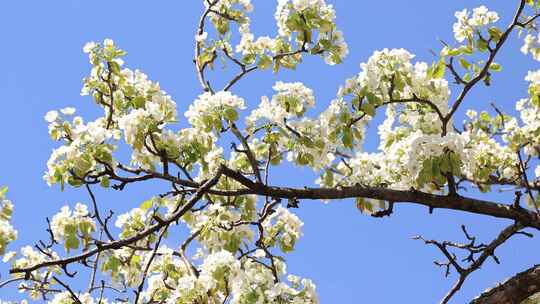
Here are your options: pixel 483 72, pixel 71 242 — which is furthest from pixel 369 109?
pixel 71 242

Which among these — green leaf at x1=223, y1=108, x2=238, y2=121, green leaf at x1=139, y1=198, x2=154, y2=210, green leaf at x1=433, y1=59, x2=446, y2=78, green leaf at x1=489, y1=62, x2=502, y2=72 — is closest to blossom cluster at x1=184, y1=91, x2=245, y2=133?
green leaf at x1=223, y1=108, x2=238, y2=121

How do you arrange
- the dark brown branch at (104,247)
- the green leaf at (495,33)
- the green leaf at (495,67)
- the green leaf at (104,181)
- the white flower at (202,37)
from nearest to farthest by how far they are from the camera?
1. the dark brown branch at (104,247)
2. the green leaf at (104,181)
3. the green leaf at (495,67)
4. the green leaf at (495,33)
5. the white flower at (202,37)

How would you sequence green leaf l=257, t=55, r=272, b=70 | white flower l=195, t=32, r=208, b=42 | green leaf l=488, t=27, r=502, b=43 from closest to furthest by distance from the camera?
green leaf l=488, t=27, r=502, b=43, green leaf l=257, t=55, r=272, b=70, white flower l=195, t=32, r=208, b=42

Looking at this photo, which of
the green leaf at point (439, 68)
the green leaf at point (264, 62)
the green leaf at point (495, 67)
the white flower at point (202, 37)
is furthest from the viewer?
the white flower at point (202, 37)

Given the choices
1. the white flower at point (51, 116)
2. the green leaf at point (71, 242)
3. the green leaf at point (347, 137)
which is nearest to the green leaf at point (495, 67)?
the green leaf at point (347, 137)

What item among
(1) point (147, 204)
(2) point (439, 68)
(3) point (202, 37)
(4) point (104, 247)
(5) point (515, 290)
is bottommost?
(5) point (515, 290)

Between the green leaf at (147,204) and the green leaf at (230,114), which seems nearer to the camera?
the green leaf at (230,114)

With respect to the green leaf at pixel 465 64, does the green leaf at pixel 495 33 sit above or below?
above

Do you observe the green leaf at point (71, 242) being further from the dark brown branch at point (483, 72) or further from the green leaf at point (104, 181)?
the dark brown branch at point (483, 72)

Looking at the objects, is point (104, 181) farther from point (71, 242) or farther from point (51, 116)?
point (71, 242)

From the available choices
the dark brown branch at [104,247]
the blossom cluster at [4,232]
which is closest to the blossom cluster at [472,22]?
the dark brown branch at [104,247]

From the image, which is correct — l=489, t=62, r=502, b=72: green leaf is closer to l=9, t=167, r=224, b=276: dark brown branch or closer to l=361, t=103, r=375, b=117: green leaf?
l=361, t=103, r=375, b=117: green leaf

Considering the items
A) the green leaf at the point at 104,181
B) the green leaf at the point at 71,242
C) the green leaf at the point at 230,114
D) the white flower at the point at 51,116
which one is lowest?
the green leaf at the point at 104,181

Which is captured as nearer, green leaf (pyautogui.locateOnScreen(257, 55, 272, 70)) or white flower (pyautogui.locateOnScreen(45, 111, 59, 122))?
white flower (pyautogui.locateOnScreen(45, 111, 59, 122))
